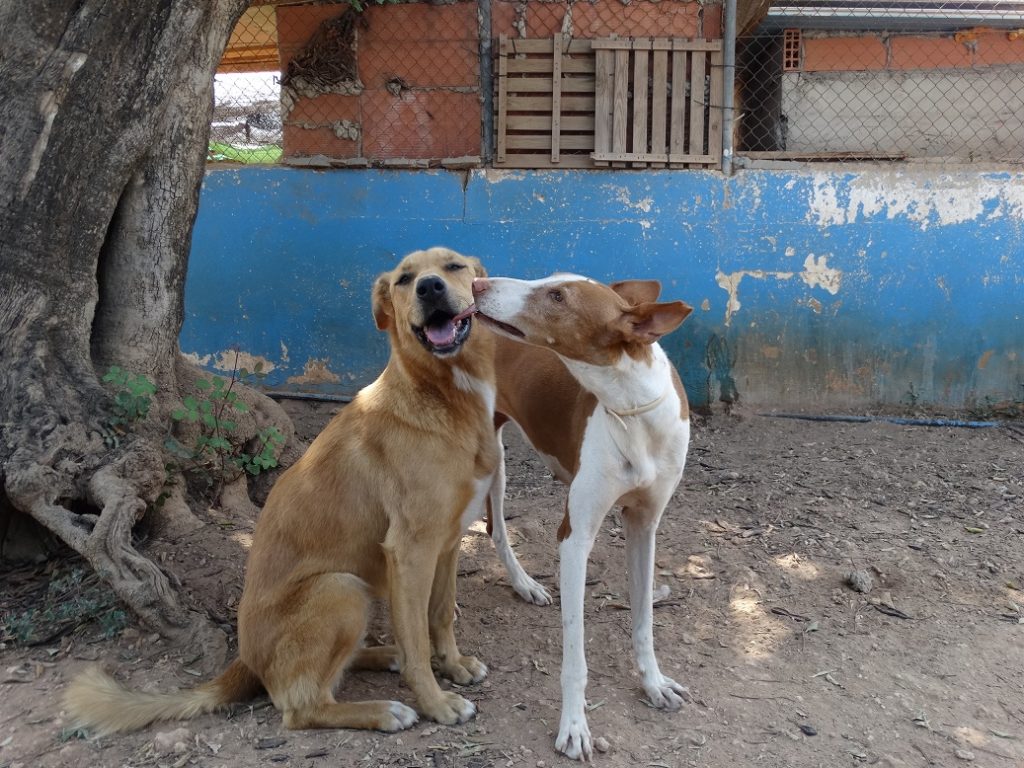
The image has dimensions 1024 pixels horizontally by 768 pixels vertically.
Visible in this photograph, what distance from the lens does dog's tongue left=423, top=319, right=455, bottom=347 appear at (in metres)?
3.05

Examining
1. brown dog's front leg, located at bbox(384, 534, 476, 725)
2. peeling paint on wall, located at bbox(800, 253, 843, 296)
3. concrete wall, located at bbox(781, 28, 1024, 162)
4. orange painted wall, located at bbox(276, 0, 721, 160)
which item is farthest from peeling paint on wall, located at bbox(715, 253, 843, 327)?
brown dog's front leg, located at bbox(384, 534, 476, 725)

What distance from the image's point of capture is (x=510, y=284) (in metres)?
2.78

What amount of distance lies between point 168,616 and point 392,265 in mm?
3527

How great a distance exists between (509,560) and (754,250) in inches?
130

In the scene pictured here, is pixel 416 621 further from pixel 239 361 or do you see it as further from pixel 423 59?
pixel 423 59

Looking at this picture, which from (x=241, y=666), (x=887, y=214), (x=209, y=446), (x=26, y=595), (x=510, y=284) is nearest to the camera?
(x=510, y=284)

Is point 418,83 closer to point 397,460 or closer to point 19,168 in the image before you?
point 19,168

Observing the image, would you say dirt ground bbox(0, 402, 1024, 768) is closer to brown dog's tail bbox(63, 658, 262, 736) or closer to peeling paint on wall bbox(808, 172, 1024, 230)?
brown dog's tail bbox(63, 658, 262, 736)

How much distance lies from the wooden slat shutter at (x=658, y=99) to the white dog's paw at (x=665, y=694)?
396 cm

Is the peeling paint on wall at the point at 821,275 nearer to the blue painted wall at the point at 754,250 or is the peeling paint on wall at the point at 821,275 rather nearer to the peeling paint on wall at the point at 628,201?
the blue painted wall at the point at 754,250

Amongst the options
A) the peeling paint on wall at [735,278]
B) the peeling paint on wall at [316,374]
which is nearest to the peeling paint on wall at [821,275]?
the peeling paint on wall at [735,278]

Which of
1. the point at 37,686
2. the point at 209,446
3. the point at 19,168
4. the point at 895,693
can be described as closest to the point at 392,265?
the point at 209,446

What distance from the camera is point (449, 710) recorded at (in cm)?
294

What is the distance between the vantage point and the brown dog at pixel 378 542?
2881 mm
